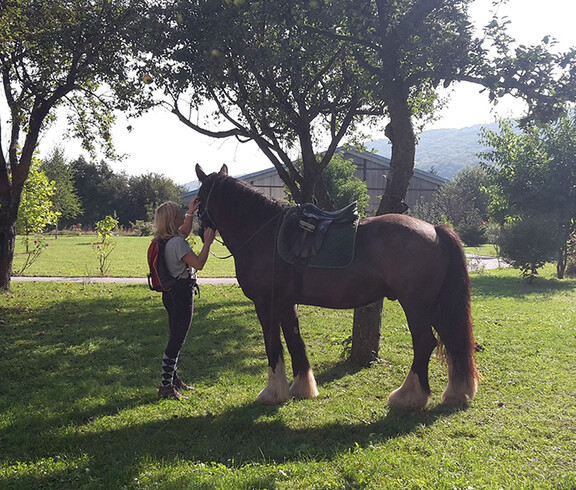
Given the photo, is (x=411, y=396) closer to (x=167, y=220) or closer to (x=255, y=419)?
(x=255, y=419)

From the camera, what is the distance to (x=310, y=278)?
4.84 metres

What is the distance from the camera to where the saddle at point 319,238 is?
468cm

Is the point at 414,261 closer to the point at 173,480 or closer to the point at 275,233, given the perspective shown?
the point at 275,233

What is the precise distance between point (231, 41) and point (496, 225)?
16209 mm

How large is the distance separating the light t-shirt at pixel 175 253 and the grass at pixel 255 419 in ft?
5.03

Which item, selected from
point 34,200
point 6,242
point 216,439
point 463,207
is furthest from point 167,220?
point 463,207

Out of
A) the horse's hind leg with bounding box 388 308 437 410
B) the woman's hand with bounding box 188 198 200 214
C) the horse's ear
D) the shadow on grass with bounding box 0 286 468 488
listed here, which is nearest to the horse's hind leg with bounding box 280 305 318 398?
the shadow on grass with bounding box 0 286 468 488

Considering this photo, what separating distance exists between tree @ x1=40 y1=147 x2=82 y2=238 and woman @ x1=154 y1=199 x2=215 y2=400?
136 feet

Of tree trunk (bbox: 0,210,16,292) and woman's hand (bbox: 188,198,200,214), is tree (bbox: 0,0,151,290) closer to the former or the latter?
tree trunk (bbox: 0,210,16,292)

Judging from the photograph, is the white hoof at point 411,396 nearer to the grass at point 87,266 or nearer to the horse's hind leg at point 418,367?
the horse's hind leg at point 418,367

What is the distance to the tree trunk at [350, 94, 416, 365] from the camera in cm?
636

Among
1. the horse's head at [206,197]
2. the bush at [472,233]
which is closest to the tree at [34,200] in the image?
the horse's head at [206,197]

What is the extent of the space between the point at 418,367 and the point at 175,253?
288cm

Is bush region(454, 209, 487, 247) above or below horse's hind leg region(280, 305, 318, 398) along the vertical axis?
above
